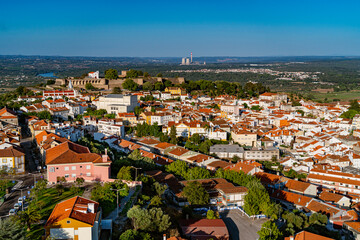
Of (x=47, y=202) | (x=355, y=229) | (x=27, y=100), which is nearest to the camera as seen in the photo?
(x=47, y=202)

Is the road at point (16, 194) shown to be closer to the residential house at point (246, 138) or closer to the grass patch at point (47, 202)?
the grass patch at point (47, 202)

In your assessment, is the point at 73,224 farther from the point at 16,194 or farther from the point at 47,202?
the point at 16,194

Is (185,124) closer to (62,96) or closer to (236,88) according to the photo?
(62,96)

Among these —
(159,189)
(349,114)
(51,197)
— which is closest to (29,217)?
(51,197)

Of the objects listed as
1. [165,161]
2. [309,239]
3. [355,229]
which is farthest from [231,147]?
[309,239]

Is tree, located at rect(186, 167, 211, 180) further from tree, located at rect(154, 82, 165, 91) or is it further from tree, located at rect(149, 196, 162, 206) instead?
tree, located at rect(154, 82, 165, 91)

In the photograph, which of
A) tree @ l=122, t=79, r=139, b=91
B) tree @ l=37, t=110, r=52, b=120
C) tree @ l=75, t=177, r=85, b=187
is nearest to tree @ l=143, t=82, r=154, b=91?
tree @ l=122, t=79, r=139, b=91
